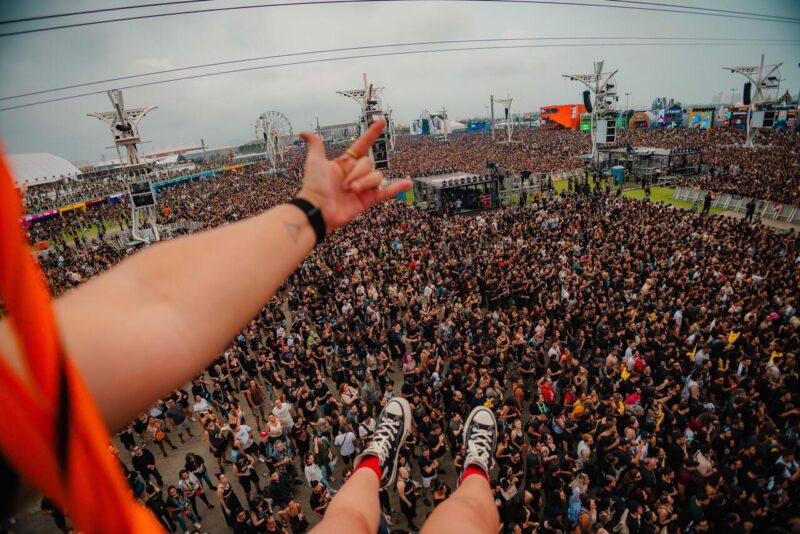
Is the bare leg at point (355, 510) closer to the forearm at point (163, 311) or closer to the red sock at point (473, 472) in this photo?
the red sock at point (473, 472)

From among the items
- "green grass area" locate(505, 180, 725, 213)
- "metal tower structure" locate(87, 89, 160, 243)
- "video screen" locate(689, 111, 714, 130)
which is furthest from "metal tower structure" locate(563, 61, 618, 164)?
"video screen" locate(689, 111, 714, 130)

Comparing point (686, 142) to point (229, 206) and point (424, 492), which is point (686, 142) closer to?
point (229, 206)

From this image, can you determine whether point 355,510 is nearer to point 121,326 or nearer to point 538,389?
point 121,326

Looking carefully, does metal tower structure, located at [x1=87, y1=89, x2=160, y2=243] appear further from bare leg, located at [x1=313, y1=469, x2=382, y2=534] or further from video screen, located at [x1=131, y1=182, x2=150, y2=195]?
bare leg, located at [x1=313, y1=469, x2=382, y2=534]

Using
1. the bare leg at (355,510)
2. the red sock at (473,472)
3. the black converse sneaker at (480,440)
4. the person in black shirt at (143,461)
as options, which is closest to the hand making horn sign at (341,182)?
the bare leg at (355,510)

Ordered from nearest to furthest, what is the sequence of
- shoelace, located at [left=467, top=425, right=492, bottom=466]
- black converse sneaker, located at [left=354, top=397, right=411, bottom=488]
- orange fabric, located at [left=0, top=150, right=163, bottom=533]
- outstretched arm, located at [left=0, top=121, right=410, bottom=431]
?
orange fabric, located at [left=0, top=150, right=163, bottom=533] → outstretched arm, located at [left=0, top=121, right=410, bottom=431] → black converse sneaker, located at [left=354, top=397, right=411, bottom=488] → shoelace, located at [left=467, top=425, right=492, bottom=466]
